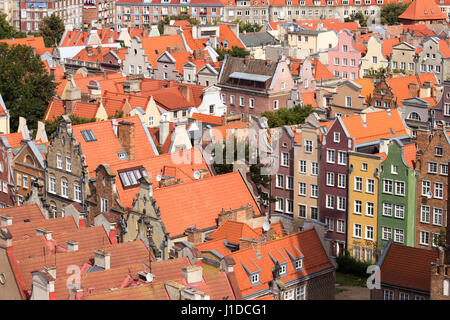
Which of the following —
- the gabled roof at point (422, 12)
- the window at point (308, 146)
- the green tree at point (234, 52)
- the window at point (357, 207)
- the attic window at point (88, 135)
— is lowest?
the window at point (357, 207)

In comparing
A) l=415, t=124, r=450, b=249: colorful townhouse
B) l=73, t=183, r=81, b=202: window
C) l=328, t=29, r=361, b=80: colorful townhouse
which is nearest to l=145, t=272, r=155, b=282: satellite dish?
l=73, t=183, r=81, b=202: window

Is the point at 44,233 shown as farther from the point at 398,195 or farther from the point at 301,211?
the point at 398,195

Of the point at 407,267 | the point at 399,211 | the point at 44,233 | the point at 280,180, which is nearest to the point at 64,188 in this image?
the point at 44,233

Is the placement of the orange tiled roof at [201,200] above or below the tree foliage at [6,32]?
below

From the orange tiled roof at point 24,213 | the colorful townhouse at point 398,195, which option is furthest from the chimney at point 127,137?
the colorful townhouse at point 398,195

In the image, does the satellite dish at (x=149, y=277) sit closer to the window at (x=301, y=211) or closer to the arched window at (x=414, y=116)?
the window at (x=301, y=211)
